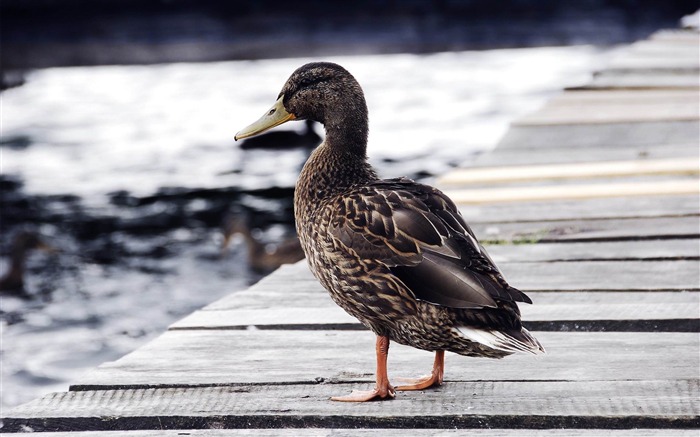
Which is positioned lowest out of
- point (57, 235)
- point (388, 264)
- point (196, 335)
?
point (57, 235)

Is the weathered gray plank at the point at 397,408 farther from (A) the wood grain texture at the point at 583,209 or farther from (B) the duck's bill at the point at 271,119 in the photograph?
(A) the wood grain texture at the point at 583,209

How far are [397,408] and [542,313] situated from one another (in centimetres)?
79

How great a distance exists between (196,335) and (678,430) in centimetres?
144

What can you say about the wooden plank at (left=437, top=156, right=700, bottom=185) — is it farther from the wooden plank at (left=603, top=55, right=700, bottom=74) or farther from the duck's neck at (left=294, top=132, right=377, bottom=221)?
the wooden plank at (left=603, top=55, right=700, bottom=74)

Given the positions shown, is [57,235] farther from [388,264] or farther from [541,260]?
[388,264]

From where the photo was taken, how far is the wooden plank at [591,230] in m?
4.04

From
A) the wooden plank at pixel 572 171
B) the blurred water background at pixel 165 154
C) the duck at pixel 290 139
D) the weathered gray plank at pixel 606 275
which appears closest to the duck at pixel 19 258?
the blurred water background at pixel 165 154

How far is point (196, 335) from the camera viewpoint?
3240 millimetres

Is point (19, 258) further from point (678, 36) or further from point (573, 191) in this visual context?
point (678, 36)

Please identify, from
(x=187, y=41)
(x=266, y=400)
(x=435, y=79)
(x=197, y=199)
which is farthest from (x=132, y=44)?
(x=266, y=400)

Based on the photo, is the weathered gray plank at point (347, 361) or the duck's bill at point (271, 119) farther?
the duck's bill at point (271, 119)

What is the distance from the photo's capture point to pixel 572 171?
513cm

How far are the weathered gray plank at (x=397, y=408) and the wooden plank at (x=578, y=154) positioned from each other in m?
2.84

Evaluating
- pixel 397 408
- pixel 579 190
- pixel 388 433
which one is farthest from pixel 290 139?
pixel 388 433
